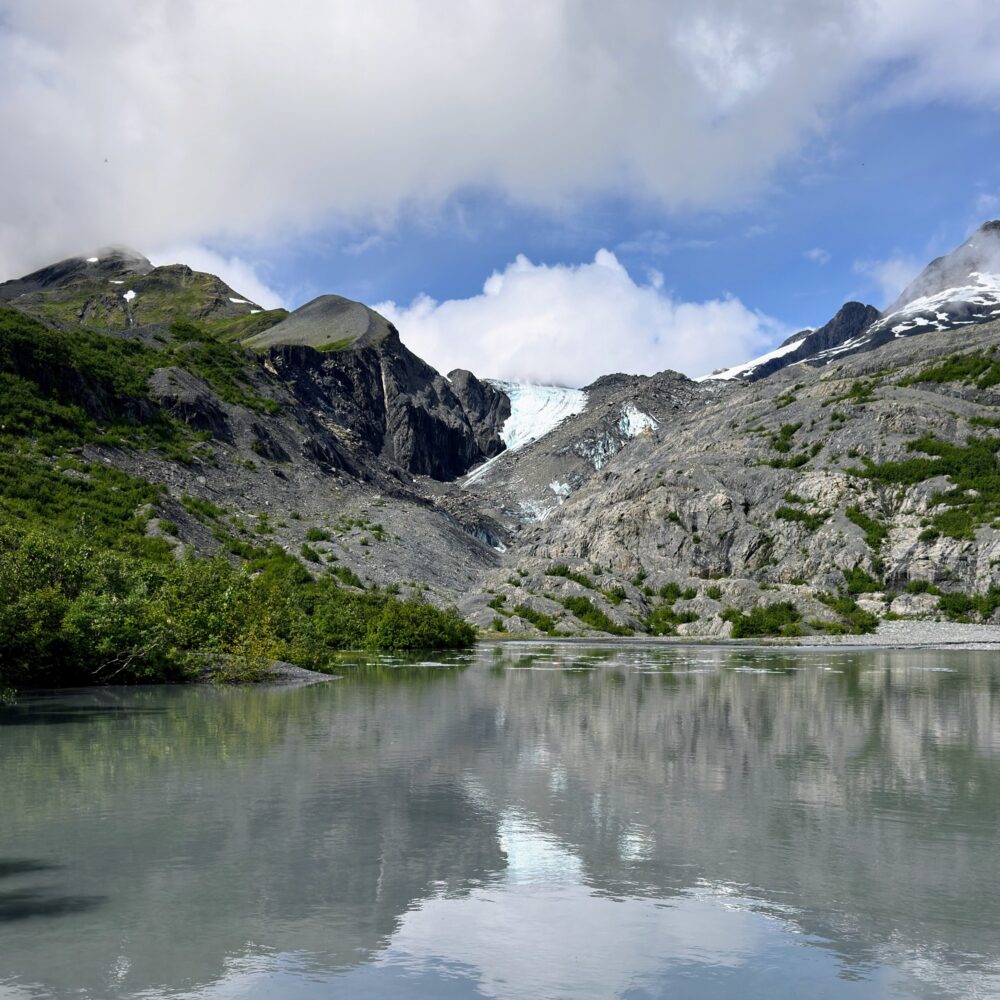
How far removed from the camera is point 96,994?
468 inches

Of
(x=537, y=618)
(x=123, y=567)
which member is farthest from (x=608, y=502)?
(x=123, y=567)

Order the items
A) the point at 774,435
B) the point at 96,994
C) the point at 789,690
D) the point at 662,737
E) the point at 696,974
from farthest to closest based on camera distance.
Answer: the point at 774,435 → the point at 789,690 → the point at 662,737 → the point at 696,974 → the point at 96,994

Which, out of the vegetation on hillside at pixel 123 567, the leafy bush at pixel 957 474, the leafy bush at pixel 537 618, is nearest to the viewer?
the vegetation on hillside at pixel 123 567

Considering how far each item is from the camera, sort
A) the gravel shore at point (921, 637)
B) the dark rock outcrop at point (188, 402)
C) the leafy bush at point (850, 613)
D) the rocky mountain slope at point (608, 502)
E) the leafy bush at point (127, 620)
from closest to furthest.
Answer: the leafy bush at point (127, 620) < the gravel shore at point (921, 637) < the leafy bush at point (850, 613) < the rocky mountain slope at point (608, 502) < the dark rock outcrop at point (188, 402)

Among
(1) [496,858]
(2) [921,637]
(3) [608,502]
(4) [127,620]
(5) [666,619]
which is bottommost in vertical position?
(1) [496,858]

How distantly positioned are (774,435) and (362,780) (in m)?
170

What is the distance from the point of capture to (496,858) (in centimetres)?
1830

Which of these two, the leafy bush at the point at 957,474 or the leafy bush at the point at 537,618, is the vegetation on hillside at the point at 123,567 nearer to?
the leafy bush at the point at 537,618

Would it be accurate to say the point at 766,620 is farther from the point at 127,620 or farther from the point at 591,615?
the point at 127,620

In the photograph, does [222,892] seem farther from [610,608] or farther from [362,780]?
[610,608]

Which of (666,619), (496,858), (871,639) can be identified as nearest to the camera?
(496,858)

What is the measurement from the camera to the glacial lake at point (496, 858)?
1289 cm

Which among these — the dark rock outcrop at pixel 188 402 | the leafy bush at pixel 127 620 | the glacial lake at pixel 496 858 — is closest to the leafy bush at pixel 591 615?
the leafy bush at pixel 127 620

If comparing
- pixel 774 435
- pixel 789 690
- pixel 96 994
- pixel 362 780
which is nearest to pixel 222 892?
pixel 96 994
